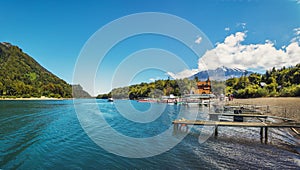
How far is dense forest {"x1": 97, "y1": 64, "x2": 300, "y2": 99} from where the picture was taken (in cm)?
5465

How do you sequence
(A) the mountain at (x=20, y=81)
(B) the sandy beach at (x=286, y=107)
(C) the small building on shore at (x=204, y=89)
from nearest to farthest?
(B) the sandy beach at (x=286, y=107)
(C) the small building on shore at (x=204, y=89)
(A) the mountain at (x=20, y=81)

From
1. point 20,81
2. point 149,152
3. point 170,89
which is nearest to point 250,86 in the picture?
point 170,89

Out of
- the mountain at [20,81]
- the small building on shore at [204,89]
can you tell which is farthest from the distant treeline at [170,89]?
the mountain at [20,81]

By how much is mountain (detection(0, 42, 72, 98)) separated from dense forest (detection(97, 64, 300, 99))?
172ft

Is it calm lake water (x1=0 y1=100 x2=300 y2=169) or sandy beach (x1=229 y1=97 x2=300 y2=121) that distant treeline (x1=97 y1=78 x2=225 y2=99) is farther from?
calm lake water (x1=0 y1=100 x2=300 y2=169)

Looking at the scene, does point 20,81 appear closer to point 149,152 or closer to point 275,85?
point 149,152

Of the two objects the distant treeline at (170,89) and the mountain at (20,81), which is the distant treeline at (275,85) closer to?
the distant treeline at (170,89)

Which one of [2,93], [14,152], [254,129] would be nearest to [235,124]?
[254,129]

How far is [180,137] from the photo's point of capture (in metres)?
13.6

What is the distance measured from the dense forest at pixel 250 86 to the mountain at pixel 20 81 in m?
52.5

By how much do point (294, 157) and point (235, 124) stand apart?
4424mm

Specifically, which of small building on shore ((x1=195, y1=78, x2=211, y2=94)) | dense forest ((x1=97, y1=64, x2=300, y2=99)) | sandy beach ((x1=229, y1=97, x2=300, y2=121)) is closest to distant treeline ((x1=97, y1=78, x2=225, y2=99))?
dense forest ((x1=97, y1=64, x2=300, y2=99))

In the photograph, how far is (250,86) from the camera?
66.3m

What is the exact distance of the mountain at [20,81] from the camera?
100975mm
